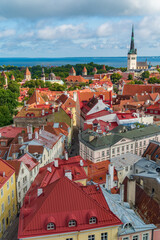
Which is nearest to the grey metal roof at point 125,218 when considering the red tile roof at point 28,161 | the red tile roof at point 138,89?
the red tile roof at point 28,161

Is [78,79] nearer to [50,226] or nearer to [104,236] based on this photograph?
[104,236]

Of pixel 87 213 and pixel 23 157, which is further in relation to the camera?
pixel 23 157

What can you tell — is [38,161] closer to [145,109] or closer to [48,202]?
[48,202]

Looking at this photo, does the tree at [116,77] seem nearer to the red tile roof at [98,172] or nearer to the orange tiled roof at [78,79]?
the orange tiled roof at [78,79]

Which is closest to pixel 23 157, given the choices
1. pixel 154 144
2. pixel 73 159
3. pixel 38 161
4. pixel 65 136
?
pixel 38 161

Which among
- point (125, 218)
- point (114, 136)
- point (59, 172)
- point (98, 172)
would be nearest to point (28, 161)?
point (59, 172)

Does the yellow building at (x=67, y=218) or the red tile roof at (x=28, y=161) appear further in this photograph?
the red tile roof at (x=28, y=161)
